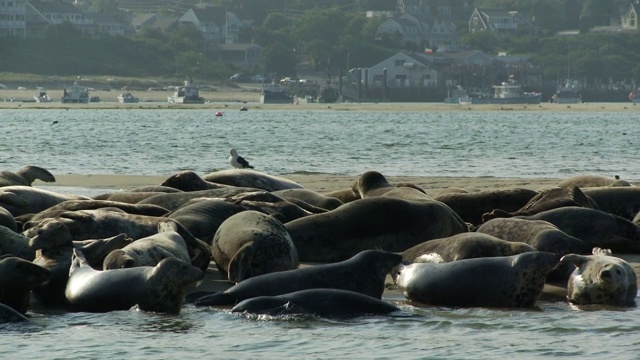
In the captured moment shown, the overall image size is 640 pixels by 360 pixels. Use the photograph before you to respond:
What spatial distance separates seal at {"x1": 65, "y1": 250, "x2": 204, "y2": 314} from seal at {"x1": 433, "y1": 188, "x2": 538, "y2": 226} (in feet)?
13.5

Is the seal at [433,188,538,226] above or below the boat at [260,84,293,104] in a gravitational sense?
above

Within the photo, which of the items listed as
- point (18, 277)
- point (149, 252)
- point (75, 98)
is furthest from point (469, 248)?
point (75, 98)

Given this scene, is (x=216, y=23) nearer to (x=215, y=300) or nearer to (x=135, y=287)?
(x=215, y=300)

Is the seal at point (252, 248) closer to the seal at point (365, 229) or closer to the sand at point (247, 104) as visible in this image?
the seal at point (365, 229)

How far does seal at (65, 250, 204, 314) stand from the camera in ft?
26.4

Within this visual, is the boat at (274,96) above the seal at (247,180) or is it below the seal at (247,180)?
below

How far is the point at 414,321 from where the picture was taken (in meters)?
8.05

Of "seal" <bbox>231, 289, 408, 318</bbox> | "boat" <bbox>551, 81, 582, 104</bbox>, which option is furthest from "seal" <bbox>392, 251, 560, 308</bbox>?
"boat" <bbox>551, 81, 582, 104</bbox>

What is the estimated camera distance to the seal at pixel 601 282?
862 cm

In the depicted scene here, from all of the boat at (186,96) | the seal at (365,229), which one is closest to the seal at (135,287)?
the seal at (365,229)

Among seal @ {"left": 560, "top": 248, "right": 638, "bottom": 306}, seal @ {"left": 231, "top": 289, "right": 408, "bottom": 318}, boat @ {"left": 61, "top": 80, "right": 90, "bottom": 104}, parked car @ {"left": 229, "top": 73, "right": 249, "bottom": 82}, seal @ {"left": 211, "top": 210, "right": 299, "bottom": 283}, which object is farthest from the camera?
parked car @ {"left": 229, "top": 73, "right": 249, "bottom": 82}

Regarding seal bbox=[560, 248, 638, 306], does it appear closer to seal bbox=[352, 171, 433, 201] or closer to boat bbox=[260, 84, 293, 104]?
seal bbox=[352, 171, 433, 201]

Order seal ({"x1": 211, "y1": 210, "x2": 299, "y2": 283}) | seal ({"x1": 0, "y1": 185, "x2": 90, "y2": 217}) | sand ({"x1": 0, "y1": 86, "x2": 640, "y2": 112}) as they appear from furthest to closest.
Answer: sand ({"x1": 0, "y1": 86, "x2": 640, "y2": 112}), seal ({"x1": 0, "y1": 185, "x2": 90, "y2": 217}), seal ({"x1": 211, "y1": 210, "x2": 299, "y2": 283})

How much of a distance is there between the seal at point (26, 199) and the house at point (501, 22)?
16912 cm
